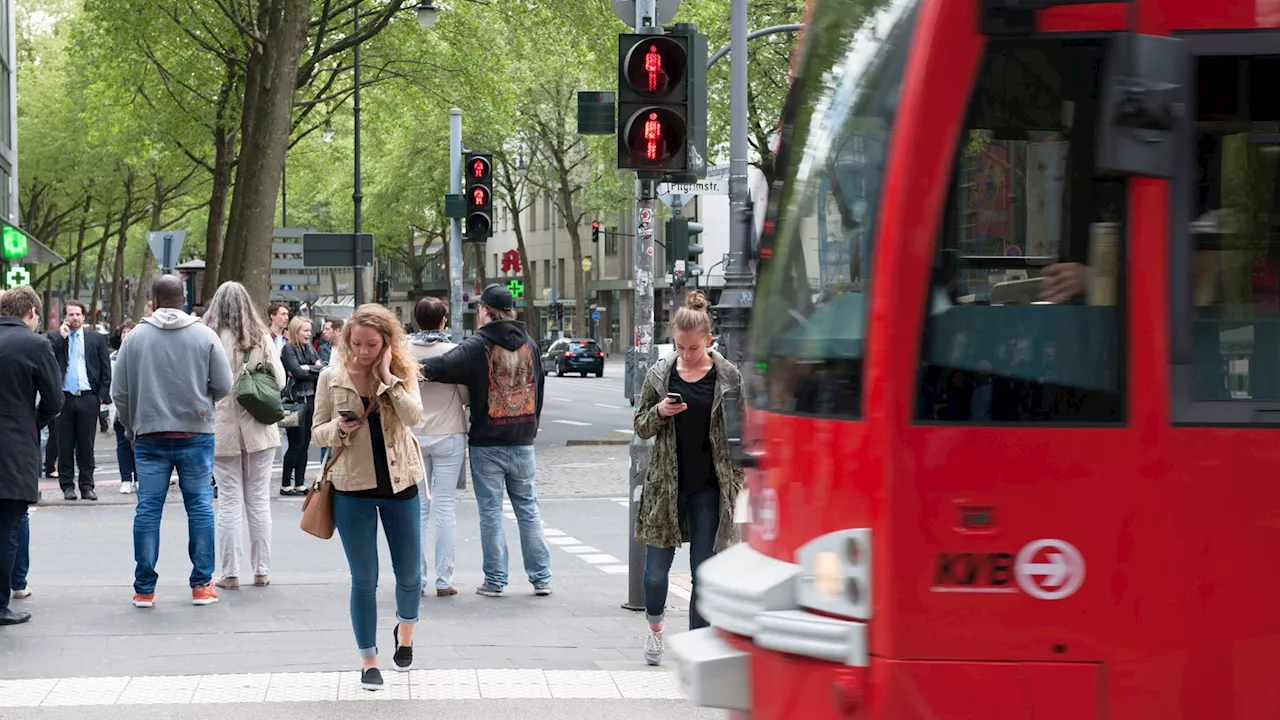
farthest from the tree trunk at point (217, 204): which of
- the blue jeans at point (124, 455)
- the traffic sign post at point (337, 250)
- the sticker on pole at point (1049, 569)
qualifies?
the sticker on pole at point (1049, 569)

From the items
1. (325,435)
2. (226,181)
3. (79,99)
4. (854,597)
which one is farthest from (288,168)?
(854,597)

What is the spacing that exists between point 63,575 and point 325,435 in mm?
4745

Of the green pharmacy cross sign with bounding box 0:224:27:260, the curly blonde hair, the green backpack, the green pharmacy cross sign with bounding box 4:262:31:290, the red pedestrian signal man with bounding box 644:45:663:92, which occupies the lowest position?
the green backpack

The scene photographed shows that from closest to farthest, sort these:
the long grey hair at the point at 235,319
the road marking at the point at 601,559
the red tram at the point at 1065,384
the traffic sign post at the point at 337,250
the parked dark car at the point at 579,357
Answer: the red tram at the point at 1065,384
the long grey hair at the point at 235,319
the road marking at the point at 601,559
the traffic sign post at the point at 337,250
the parked dark car at the point at 579,357

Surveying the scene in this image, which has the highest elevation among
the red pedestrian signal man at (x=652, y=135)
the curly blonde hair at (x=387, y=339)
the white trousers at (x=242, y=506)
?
the red pedestrian signal man at (x=652, y=135)

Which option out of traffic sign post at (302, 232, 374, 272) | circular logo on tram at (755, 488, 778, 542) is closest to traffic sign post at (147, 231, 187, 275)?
traffic sign post at (302, 232, 374, 272)

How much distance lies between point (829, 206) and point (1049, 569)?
51.9 inches

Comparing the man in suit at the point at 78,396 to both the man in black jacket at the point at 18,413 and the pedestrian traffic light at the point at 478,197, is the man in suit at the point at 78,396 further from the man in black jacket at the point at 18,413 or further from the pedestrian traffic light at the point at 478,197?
the man in black jacket at the point at 18,413

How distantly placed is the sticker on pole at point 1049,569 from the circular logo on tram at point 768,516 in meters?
1.07

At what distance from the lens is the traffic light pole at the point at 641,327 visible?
9.70 meters

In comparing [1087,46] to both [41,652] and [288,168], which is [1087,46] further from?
[288,168]

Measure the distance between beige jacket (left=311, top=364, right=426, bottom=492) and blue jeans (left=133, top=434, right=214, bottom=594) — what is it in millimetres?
2391

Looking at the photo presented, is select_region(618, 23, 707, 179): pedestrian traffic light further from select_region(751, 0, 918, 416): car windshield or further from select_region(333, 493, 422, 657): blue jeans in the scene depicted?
select_region(751, 0, 918, 416): car windshield

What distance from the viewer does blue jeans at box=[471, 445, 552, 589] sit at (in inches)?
404
